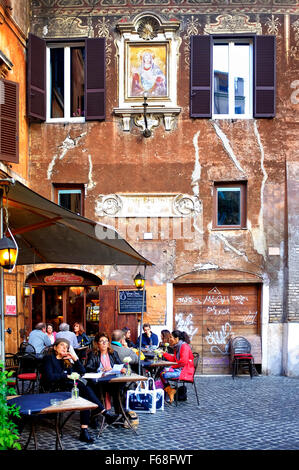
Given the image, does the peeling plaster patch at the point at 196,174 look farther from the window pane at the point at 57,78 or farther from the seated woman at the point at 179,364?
the seated woman at the point at 179,364

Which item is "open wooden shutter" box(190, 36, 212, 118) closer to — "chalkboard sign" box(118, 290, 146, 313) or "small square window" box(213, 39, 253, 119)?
"small square window" box(213, 39, 253, 119)

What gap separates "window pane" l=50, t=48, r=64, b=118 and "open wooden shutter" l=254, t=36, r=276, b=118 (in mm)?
5032

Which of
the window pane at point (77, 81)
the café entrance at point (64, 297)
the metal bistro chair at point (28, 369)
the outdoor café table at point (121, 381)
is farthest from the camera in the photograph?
the window pane at point (77, 81)

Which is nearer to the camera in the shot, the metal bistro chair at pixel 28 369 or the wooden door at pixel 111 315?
the metal bistro chair at pixel 28 369

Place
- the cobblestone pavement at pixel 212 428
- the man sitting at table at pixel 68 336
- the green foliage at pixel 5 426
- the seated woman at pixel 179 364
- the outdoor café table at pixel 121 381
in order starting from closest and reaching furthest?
the green foliage at pixel 5 426 < the cobblestone pavement at pixel 212 428 < the outdoor café table at pixel 121 381 < the seated woman at pixel 179 364 < the man sitting at table at pixel 68 336

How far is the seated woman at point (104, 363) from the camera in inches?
324

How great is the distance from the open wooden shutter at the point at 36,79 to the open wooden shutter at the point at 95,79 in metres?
1.12

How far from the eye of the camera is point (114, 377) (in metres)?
7.99

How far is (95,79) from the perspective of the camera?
14.7 m

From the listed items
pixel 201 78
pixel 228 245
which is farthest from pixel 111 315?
pixel 201 78

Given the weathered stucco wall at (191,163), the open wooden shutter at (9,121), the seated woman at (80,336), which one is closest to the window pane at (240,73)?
the weathered stucco wall at (191,163)

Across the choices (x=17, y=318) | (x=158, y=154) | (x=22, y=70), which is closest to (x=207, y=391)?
(x=17, y=318)

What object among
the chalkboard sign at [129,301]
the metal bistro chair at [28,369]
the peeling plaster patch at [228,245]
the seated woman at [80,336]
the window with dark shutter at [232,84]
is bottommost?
the metal bistro chair at [28,369]

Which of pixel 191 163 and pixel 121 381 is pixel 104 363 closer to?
pixel 121 381
